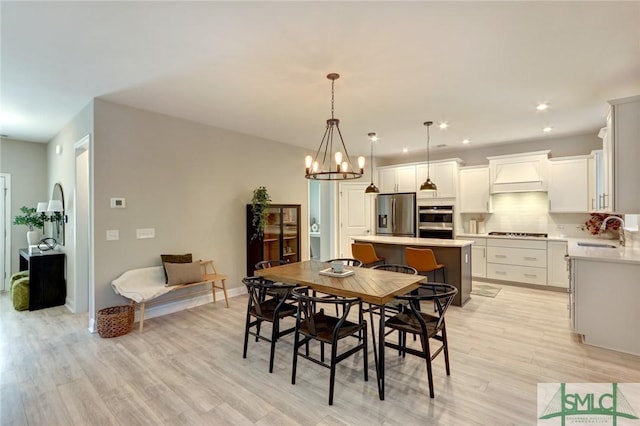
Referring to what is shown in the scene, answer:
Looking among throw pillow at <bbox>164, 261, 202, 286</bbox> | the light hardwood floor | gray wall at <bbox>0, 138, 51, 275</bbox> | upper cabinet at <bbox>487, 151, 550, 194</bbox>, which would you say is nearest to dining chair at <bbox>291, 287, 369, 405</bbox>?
the light hardwood floor

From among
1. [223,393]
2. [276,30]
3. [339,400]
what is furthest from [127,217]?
[339,400]

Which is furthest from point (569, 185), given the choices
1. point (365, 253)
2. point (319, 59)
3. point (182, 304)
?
point (182, 304)

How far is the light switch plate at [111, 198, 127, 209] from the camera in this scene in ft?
12.1

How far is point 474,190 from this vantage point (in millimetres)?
6137

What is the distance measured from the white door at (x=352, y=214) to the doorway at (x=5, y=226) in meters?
6.16

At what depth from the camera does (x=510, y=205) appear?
Result: 6004mm

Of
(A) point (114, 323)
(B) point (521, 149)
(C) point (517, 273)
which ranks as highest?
(B) point (521, 149)

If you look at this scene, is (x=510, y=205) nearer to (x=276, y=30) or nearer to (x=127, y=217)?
(x=276, y=30)

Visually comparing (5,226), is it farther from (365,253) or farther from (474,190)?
(474,190)

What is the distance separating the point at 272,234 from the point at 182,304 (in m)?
1.73

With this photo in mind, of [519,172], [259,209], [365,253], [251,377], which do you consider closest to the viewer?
[251,377]

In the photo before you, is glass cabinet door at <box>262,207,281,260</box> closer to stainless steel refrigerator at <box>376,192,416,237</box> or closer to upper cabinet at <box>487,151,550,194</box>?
stainless steel refrigerator at <box>376,192,416,237</box>

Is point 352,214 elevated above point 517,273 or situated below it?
above

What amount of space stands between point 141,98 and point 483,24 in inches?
141
